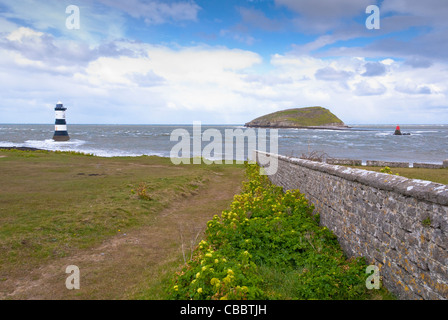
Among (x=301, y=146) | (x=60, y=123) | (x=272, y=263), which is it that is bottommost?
(x=272, y=263)

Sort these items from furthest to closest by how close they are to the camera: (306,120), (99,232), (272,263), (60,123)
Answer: (306,120)
(60,123)
(99,232)
(272,263)

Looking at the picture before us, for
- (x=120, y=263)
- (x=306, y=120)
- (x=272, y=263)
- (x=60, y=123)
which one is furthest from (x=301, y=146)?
(x=306, y=120)

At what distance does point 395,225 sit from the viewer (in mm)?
4336

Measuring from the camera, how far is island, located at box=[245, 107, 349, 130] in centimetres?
16438

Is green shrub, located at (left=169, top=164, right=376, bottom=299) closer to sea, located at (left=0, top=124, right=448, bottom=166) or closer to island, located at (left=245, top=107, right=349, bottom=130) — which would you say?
sea, located at (left=0, top=124, right=448, bottom=166)

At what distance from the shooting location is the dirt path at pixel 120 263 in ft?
17.4

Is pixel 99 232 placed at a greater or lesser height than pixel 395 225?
lesser

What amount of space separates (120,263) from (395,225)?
547 cm

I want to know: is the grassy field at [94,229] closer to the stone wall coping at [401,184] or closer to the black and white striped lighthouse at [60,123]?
the stone wall coping at [401,184]

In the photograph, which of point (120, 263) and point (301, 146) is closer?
point (120, 263)

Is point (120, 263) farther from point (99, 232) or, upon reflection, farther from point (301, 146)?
point (301, 146)

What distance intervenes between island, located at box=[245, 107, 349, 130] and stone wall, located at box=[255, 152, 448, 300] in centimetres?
15813

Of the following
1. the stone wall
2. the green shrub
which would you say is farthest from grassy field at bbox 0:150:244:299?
the stone wall
